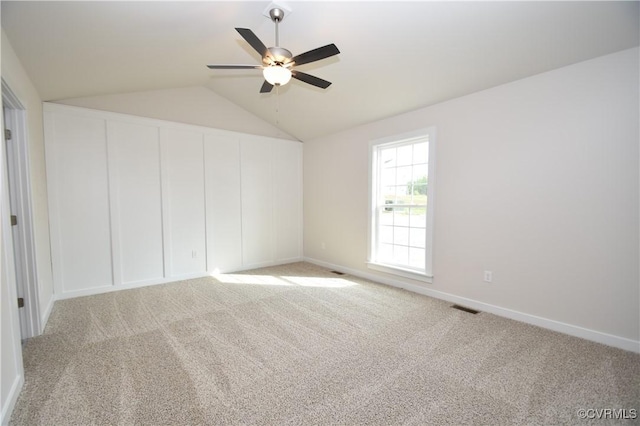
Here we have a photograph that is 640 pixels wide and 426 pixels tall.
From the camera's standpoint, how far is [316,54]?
6.73 feet

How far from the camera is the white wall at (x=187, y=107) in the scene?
390 cm

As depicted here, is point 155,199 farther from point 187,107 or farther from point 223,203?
point 187,107

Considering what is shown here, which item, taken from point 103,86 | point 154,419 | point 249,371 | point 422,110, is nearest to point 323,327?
point 249,371

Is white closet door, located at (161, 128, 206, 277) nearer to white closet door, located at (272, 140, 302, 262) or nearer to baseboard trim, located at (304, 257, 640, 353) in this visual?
white closet door, located at (272, 140, 302, 262)

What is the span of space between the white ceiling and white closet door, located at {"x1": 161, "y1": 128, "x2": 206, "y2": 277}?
3.30 ft

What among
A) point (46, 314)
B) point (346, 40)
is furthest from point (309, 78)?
point (46, 314)

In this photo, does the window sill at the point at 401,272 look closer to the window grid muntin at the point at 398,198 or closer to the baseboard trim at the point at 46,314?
the window grid muntin at the point at 398,198

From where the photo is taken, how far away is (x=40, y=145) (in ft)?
10.6

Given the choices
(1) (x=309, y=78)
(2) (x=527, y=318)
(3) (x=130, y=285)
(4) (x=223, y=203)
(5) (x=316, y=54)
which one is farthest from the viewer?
(4) (x=223, y=203)

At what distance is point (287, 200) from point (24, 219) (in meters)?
3.77

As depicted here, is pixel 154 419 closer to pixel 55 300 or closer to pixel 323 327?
pixel 323 327

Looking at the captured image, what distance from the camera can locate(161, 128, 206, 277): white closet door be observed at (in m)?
4.32

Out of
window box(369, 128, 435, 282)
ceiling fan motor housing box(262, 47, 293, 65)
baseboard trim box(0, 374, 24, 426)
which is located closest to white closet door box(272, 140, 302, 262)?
window box(369, 128, 435, 282)

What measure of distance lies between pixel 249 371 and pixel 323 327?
92 centimetres
